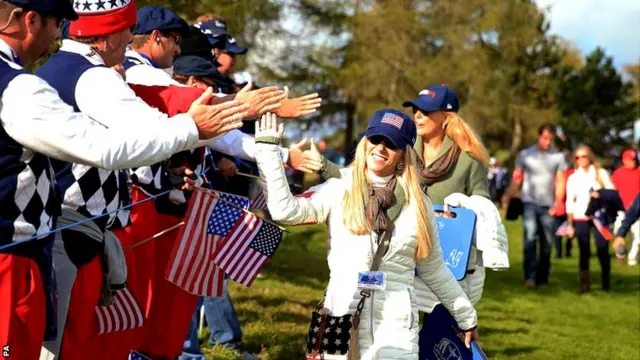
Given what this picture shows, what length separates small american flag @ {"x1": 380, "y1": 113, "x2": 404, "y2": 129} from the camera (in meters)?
4.92

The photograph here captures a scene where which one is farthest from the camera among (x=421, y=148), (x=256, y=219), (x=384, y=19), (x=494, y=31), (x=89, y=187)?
(x=494, y=31)

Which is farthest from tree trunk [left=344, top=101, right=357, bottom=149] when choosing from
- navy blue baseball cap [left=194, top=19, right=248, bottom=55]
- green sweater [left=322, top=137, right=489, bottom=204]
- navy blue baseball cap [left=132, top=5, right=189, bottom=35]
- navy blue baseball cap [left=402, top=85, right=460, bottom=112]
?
navy blue baseball cap [left=132, top=5, right=189, bottom=35]

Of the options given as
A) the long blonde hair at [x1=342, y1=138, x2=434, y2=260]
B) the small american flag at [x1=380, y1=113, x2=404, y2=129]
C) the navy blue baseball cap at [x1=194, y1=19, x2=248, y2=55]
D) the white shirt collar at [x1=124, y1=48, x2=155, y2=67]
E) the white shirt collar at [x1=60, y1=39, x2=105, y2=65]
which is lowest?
the long blonde hair at [x1=342, y1=138, x2=434, y2=260]

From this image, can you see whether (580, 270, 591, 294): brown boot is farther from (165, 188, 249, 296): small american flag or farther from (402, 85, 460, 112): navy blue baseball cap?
(165, 188, 249, 296): small american flag

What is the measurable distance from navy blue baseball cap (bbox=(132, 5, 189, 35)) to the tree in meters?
54.6

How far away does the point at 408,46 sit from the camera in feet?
142

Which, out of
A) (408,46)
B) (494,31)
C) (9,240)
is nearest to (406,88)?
(408,46)

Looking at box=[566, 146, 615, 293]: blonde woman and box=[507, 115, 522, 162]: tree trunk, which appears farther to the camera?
box=[507, 115, 522, 162]: tree trunk

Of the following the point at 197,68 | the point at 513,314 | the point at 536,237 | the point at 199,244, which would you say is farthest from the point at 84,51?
→ the point at 536,237

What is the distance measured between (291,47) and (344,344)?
3020 centimetres

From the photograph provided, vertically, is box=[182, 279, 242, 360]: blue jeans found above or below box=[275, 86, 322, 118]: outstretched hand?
below


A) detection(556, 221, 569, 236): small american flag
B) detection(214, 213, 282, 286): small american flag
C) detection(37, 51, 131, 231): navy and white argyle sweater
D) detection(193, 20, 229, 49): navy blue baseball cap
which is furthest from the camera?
detection(556, 221, 569, 236): small american flag

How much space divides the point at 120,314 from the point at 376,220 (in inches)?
53.9

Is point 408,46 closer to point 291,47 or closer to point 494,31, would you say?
point 494,31
